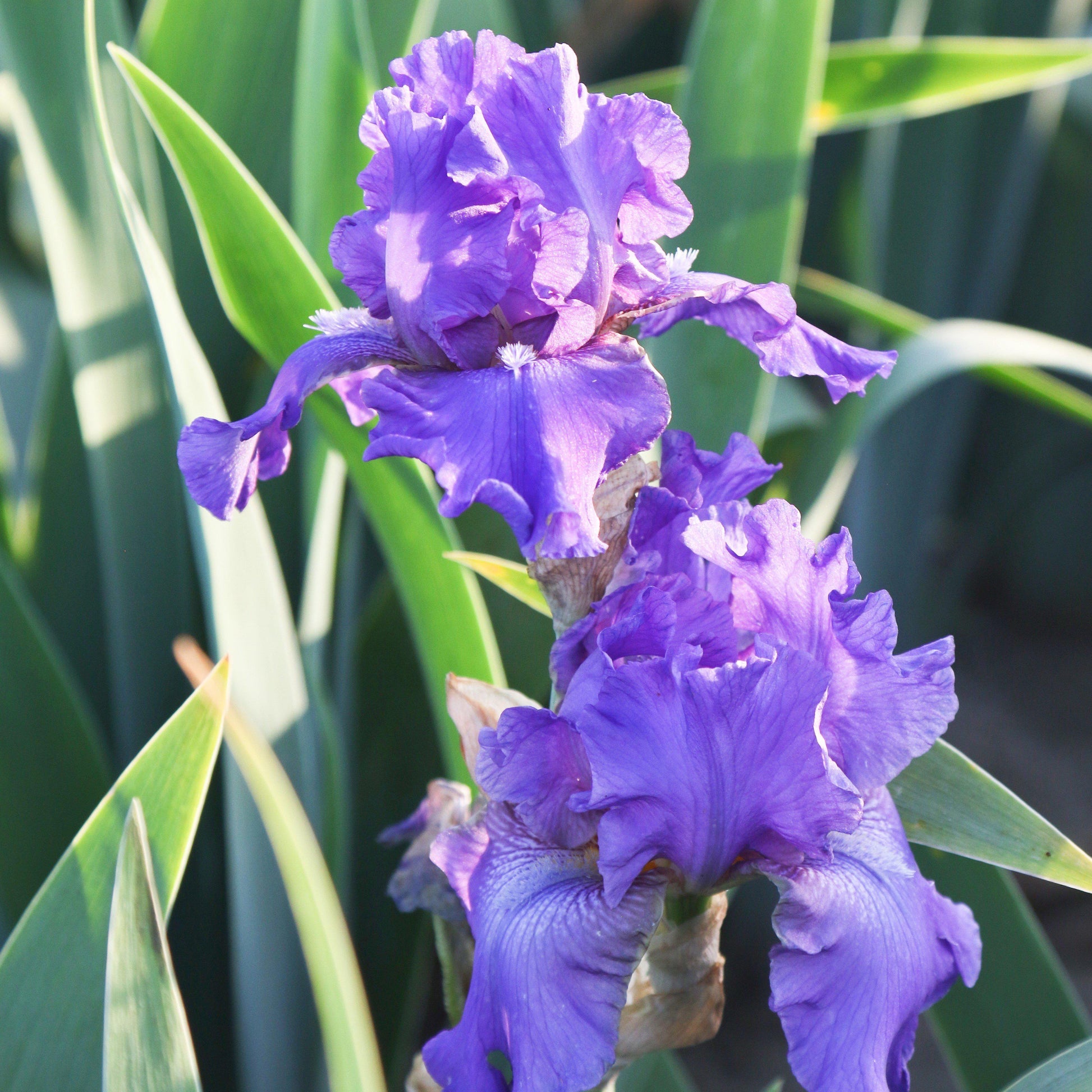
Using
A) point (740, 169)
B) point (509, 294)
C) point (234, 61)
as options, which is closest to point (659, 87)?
point (740, 169)

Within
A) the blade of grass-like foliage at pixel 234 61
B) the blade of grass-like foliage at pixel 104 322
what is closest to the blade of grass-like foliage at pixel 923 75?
the blade of grass-like foliage at pixel 234 61

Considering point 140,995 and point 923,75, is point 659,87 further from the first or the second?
point 140,995

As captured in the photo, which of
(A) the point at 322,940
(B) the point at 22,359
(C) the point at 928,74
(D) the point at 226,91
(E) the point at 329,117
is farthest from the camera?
(B) the point at 22,359

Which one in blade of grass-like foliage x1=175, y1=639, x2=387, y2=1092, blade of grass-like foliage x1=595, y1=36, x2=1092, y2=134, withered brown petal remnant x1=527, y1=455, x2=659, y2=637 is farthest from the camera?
blade of grass-like foliage x1=595, y1=36, x2=1092, y2=134

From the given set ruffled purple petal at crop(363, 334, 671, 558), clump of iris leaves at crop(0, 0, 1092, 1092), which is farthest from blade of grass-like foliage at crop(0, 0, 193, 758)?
ruffled purple petal at crop(363, 334, 671, 558)

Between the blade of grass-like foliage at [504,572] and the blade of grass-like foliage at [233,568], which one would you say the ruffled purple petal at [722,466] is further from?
the blade of grass-like foliage at [233,568]

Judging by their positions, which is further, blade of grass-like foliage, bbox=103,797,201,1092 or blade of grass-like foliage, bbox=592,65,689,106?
blade of grass-like foliage, bbox=592,65,689,106

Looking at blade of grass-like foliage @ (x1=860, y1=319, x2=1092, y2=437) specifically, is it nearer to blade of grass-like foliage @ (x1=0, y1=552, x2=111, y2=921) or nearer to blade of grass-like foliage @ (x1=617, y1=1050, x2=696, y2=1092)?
blade of grass-like foliage @ (x1=617, y1=1050, x2=696, y2=1092)
